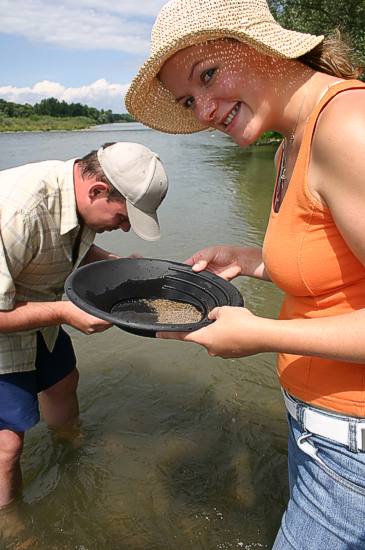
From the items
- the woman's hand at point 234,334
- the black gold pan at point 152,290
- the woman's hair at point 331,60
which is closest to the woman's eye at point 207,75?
the woman's hair at point 331,60

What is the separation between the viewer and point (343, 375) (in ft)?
4.74

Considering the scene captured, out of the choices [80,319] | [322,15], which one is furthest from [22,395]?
[322,15]

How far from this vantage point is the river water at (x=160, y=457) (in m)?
2.91

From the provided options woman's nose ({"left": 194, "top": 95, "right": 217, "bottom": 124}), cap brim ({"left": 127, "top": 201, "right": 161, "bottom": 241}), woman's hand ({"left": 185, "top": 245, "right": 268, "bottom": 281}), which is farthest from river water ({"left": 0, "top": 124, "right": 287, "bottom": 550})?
woman's nose ({"left": 194, "top": 95, "right": 217, "bottom": 124})

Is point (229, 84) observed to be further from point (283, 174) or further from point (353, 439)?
point (353, 439)

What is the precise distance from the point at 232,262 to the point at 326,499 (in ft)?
3.97

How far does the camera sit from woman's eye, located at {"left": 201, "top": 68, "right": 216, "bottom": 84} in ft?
5.16

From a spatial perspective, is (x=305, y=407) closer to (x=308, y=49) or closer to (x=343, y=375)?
(x=343, y=375)

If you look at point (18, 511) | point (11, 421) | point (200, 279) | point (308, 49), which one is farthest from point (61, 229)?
point (18, 511)

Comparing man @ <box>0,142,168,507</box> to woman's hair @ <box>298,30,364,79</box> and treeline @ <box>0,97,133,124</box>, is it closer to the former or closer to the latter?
woman's hair @ <box>298,30,364,79</box>

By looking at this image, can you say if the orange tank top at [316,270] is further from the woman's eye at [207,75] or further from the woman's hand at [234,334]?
the woman's eye at [207,75]

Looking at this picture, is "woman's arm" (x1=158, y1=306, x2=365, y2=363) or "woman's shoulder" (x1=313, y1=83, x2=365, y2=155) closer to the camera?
"woman's shoulder" (x1=313, y1=83, x2=365, y2=155)

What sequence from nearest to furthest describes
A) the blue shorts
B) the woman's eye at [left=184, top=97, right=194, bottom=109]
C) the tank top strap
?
the tank top strap → the woman's eye at [left=184, top=97, right=194, bottom=109] → the blue shorts

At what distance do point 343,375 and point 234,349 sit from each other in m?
0.33
